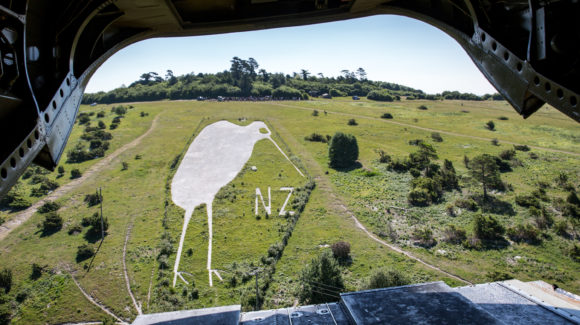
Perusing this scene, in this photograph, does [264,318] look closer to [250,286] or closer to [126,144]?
[250,286]

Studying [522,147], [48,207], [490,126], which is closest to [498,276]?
[522,147]

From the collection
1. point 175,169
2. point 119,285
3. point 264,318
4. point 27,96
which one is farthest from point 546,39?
point 175,169

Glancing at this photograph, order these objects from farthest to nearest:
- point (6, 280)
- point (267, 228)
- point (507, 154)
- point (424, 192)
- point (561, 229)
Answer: point (507, 154)
point (424, 192)
point (267, 228)
point (561, 229)
point (6, 280)

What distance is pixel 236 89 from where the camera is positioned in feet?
354

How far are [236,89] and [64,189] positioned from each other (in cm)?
6981

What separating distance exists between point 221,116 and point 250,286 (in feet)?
187

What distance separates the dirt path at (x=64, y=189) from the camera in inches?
1515

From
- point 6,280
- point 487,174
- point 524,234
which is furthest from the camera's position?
point 487,174

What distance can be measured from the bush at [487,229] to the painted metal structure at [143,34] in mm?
27901

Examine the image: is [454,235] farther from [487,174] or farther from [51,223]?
[51,223]

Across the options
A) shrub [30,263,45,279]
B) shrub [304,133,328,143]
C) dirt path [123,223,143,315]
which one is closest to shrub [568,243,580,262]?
dirt path [123,223,143,315]

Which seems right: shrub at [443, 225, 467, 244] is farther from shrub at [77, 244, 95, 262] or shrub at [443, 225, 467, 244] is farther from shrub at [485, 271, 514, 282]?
shrub at [77, 244, 95, 262]

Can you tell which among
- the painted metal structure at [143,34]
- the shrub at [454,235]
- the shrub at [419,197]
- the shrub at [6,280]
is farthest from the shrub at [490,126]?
the shrub at [6,280]

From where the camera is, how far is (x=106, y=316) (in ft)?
79.2
